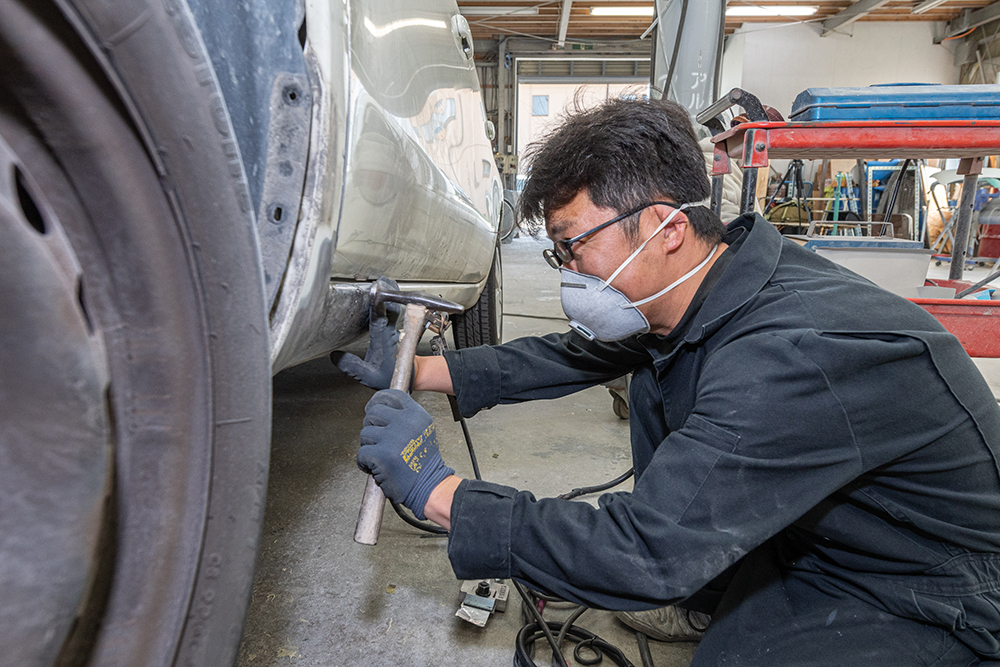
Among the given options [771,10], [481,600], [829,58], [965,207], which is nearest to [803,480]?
[481,600]

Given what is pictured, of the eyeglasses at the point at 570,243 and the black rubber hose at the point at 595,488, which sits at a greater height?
the eyeglasses at the point at 570,243

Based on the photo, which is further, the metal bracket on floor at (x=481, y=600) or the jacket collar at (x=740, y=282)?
the metal bracket on floor at (x=481, y=600)

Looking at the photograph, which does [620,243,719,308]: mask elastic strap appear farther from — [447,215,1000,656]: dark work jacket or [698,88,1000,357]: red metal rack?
[698,88,1000,357]: red metal rack

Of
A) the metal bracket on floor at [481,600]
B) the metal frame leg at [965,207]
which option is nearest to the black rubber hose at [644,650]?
the metal bracket on floor at [481,600]

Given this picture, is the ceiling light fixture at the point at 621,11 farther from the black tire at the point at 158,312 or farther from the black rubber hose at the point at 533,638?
the black tire at the point at 158,312

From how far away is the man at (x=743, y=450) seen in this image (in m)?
0.82

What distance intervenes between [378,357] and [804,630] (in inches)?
33.6

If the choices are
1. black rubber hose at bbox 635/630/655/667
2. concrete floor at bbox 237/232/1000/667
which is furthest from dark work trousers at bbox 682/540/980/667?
concrete floor at bbox 237/232/1000/667

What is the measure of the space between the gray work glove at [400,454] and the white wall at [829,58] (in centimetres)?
1169

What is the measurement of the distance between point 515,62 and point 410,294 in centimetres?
1229

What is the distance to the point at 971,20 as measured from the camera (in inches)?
398

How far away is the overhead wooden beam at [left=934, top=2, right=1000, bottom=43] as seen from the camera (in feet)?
31.7

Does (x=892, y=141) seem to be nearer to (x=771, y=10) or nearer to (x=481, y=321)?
(x=481, y=321)

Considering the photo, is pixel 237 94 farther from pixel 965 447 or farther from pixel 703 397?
pixel 965 447
